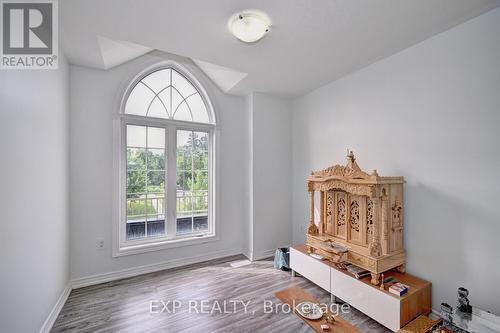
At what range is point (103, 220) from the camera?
2641 mm

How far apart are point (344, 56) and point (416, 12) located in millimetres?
703

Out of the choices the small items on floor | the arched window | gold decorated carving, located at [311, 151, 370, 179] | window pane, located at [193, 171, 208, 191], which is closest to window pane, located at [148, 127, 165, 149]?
the arched window

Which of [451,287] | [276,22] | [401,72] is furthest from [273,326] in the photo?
[401,72]

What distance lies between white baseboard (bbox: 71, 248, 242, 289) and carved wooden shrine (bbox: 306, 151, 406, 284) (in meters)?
1.46

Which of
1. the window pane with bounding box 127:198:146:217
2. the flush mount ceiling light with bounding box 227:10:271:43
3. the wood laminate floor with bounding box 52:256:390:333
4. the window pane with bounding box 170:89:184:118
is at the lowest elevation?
the wood laminate floor with bounding box 52:256:390:333

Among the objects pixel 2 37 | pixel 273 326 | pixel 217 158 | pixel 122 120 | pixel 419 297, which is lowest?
pixel 273 326

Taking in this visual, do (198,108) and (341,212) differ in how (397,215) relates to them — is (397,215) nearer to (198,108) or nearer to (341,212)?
(341,212)

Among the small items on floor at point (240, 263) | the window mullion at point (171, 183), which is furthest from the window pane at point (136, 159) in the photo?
the small items on floor at point (240, 263)

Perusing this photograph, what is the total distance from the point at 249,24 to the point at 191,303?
8.64ft

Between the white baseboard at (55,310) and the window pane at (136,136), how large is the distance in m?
1.75

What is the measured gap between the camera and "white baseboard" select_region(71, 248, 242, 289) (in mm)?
2516

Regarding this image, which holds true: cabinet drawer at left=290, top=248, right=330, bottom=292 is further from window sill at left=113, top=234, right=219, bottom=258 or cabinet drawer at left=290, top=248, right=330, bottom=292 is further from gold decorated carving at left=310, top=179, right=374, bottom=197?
window sill at left=113, top=234, right=219, bottom=258

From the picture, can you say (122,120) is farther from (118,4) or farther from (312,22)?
(312,22)

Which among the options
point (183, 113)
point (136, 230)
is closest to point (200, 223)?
point (136, 230)
